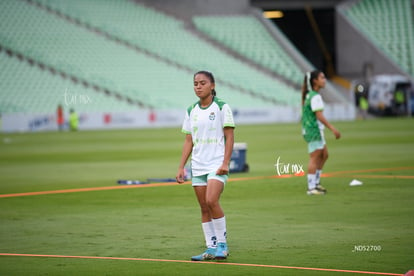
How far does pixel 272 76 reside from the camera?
6750 centimetres

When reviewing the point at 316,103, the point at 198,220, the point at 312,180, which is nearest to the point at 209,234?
the point at 198,220

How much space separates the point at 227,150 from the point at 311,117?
6.92m

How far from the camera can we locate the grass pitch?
10070 millimetres

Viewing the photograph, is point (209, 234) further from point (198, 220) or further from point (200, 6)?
point (200, 6)

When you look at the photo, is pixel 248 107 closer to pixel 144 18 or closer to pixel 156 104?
pixel 156 104

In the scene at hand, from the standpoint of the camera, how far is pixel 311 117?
1700 cm

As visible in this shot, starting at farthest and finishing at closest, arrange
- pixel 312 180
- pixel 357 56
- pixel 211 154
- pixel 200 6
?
pixel 200 6
pixel 357 56
pixel 312 180
pixel 211 154

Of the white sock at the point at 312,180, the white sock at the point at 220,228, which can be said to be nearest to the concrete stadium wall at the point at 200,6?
the white sock at the point at 312,180

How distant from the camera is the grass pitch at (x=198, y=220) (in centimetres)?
1007

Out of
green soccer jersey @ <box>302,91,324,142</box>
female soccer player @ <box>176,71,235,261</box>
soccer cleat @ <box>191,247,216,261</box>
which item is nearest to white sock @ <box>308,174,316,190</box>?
green soccer jersey @ <box>302,91,324,142</box>

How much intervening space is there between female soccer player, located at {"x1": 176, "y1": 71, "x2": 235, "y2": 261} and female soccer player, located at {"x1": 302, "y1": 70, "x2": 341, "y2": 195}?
647 cm

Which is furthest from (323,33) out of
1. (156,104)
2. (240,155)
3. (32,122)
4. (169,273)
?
(169,273)

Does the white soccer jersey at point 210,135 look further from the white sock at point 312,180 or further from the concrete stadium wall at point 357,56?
the concrete stadium wall at point 357,56

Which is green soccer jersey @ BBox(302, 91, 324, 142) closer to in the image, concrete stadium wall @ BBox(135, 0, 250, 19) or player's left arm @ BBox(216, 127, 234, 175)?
player's left arm @ BBox(216, 127, 234, 175)
